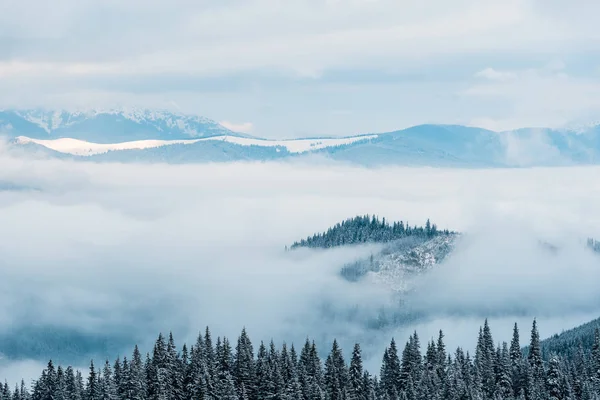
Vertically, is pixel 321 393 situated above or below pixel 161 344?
below

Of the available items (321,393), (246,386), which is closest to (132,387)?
(246,386)

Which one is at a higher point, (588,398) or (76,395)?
(76,395)

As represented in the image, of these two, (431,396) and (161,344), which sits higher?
(161,344)

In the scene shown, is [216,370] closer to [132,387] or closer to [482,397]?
[132,387]

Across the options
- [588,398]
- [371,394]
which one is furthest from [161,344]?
[588,398]

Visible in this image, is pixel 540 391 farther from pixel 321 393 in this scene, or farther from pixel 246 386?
pixel 246 386

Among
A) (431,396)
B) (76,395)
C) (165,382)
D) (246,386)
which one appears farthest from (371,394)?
(76,395)

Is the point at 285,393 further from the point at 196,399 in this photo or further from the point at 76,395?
the point at 76,395
